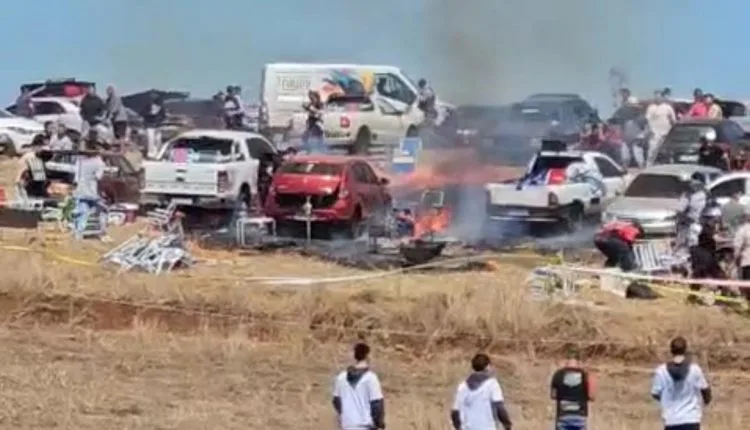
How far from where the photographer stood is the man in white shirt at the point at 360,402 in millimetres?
15820

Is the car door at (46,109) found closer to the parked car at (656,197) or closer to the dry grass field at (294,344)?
the dry grass field at (294,344)

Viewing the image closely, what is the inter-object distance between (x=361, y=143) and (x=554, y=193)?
1312 cm

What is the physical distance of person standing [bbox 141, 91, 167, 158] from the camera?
45.5 meters

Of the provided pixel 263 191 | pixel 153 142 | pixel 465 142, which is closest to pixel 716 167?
pixel 465 142

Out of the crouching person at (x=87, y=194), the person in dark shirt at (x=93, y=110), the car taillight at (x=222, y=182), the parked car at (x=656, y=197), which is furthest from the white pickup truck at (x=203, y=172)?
the person in dark shirt at (x=93, y=110)

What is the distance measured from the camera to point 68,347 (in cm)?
2606

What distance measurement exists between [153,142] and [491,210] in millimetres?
13137

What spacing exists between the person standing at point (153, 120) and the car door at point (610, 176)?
11.6 m

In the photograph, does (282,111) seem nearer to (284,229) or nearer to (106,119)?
(106,119)

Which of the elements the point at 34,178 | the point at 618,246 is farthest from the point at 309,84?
the point at 618,246

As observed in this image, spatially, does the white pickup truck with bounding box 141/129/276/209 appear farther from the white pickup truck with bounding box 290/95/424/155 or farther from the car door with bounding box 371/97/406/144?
the car door with bounding box 371/97/406/144

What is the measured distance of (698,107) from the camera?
154 feet

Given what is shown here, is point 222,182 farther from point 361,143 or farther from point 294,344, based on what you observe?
point 361,143

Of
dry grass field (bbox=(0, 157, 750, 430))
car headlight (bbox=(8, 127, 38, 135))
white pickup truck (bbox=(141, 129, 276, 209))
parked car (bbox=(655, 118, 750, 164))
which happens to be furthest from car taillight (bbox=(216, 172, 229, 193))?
car headlight (bbox=(8, 127, 38, 135))
